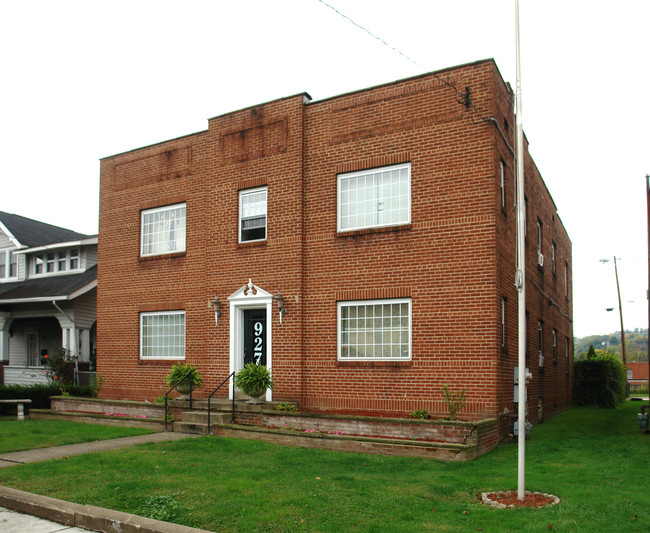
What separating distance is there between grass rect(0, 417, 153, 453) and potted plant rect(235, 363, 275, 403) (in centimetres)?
228

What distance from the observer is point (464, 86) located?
13.0 meters

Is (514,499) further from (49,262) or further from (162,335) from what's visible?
(49,262)

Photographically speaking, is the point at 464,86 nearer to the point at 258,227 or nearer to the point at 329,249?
the point at 329,249

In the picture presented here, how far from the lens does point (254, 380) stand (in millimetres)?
13672

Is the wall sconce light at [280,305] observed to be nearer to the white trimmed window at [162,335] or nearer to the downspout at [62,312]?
the white trimmed window at [162,335]

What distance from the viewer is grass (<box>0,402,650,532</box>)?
22.2ft

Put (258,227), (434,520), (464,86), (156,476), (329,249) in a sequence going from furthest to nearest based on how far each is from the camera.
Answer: (258,227)
(329,249)
(464,86)
(156,476)
(434,520)

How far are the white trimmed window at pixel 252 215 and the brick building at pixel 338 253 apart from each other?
0.04m

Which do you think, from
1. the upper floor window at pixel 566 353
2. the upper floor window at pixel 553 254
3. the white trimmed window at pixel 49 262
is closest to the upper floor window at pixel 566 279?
the upper floor window at pixel 566 353

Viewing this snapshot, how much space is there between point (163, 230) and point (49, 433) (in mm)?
6601

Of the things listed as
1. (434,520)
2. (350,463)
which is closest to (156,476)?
(350,463)

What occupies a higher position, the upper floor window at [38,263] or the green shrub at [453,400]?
the upper floor window at [38,263]

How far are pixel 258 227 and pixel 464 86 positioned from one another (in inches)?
240

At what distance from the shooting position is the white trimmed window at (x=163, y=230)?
57.0ft
